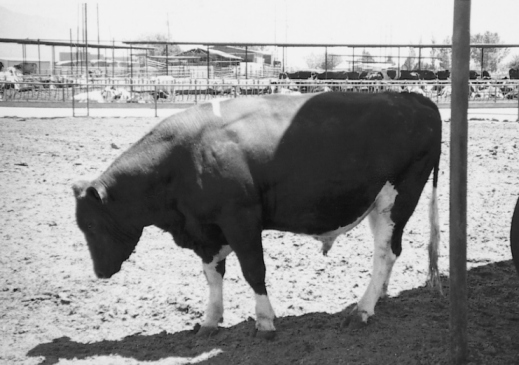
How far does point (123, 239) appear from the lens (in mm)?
4691

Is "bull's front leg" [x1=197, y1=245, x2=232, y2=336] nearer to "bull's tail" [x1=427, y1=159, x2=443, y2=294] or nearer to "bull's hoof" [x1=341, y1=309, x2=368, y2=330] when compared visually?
"bull's hoof" [x1=341, y1=309, x2=368, y2=330]

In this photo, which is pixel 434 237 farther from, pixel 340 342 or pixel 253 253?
pixel 253 253

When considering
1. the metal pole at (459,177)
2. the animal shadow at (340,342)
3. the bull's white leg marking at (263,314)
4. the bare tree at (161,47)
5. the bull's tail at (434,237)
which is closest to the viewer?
the metal pole at (459,177)

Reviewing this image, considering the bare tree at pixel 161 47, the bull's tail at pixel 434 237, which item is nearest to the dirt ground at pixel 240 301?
the bull's tail at pixel 434 237

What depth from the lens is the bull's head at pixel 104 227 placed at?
455cm

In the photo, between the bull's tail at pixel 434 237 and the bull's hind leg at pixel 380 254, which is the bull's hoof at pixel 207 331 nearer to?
the bull's hind leg at pixel 380 254

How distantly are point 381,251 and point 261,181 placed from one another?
42.1 inches

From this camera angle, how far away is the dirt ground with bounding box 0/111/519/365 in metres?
4.27

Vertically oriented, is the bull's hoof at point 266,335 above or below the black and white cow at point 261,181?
below

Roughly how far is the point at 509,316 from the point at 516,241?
705 millimetres

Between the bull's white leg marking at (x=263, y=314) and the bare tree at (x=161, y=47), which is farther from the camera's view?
the bare tree at (x=161, y=47)

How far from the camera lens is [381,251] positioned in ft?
15.6

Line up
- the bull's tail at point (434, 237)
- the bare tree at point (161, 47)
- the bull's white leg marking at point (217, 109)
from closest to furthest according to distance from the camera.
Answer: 1. the bull's white leg marking at point (217, 109)
2. the bull's tail at point (434, 237)
3. the bare tree at point (161, 47)

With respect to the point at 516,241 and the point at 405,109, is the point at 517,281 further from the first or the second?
the point at 405,109
